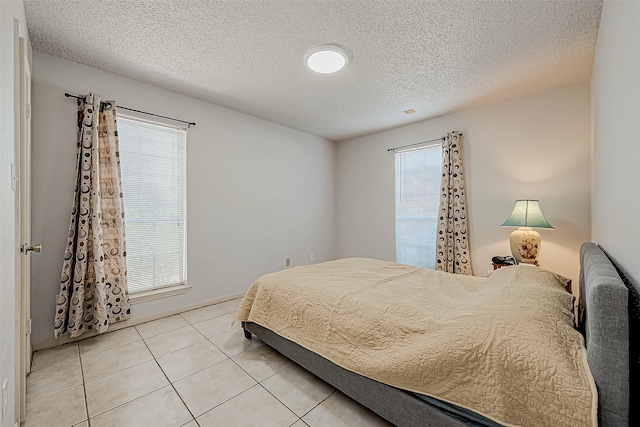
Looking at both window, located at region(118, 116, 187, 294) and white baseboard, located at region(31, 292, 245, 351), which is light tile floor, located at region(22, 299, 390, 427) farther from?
window, located at region(118, 116, 187, 294)

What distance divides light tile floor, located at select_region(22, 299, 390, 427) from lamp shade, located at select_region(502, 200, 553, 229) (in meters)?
2.36

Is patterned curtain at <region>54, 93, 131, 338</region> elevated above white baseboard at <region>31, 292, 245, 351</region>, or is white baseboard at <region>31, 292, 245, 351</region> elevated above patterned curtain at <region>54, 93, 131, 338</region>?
patterned curtain at <region>54, 93, 131, 338</region>

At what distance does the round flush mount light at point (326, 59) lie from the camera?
7.21ft

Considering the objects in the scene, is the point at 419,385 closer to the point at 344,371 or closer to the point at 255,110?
the point at 344,371

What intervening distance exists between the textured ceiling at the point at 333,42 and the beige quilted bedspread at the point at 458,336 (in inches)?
70.4

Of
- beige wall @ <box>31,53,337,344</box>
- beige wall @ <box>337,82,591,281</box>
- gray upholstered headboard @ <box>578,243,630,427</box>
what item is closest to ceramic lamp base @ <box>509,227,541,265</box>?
beige wall @ <box>337,82,591,281</box>

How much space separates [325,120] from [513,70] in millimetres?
2239

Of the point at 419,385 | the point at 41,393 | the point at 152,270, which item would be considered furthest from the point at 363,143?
the point at 41,393

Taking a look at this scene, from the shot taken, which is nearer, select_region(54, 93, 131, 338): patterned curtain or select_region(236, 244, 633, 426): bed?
select_region(236, 244, 633, 426): bed

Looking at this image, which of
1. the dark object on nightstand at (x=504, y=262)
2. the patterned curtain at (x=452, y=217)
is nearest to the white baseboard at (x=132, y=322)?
the patterned curtain at (x=452, y=217)

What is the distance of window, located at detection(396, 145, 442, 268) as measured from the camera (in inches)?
149

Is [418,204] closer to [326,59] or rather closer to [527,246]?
[527,246]

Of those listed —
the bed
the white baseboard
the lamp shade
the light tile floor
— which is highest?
the lamp shade

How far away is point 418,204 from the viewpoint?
396 centimetres
